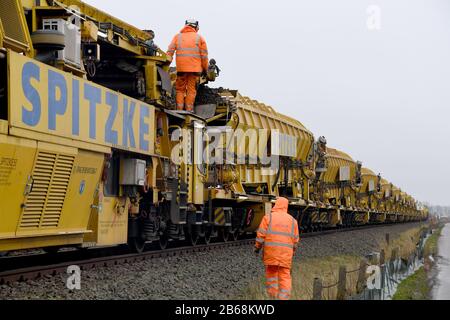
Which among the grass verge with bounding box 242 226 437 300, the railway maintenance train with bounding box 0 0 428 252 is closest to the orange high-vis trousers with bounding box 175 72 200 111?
the railway maintenance train with bounding box 0 0 428 252

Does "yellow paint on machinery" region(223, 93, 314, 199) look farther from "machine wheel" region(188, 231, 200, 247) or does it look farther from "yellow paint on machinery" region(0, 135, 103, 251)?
"yellow paint on machinery" region(0, 135, 103, 251)

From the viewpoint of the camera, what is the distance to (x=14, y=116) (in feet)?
22.7

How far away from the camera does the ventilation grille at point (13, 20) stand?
7.37 m

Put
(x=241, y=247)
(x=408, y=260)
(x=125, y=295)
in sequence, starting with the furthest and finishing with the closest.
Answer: (x=408, y=260)
(x=241, y=247)
(x=125, y=295)

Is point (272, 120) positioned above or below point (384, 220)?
above

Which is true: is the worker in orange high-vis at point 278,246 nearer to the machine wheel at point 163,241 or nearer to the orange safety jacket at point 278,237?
the orange safety jacket at point 278,237

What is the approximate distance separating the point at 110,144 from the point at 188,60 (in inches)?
181

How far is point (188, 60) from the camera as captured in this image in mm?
13367

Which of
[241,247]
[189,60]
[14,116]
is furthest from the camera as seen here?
[241,247]

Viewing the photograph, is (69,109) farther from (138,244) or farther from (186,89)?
(186,89)

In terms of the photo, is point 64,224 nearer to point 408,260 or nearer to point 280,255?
point 280,255

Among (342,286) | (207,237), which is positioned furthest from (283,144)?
(342,286)
